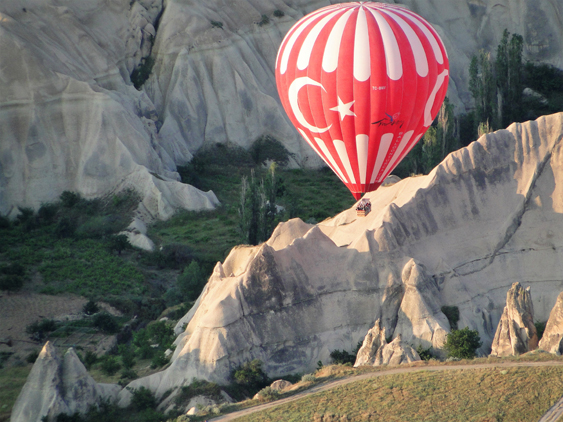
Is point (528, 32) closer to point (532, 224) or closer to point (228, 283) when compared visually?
point (532, 224)

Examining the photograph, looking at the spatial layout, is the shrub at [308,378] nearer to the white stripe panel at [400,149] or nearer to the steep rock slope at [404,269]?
the steep rock slope at [404,269]

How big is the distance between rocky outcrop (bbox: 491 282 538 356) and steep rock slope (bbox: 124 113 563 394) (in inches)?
68.6

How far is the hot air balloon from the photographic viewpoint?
3366 cm

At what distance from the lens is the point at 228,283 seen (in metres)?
31.5

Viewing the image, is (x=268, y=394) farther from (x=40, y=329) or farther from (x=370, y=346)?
(x=40, y=329)

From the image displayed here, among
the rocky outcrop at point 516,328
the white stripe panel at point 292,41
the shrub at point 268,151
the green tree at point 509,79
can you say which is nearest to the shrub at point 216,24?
the shrub at point 268,151

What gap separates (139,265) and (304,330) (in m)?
17.7

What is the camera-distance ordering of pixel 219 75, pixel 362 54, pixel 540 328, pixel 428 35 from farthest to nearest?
pixel 219 75 < pixel 428 35 < pixel 362 54 < pixel 540 328

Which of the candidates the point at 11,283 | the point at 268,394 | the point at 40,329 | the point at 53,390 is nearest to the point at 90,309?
the point at 40,329

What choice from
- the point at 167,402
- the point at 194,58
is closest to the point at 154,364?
the point at 167,402

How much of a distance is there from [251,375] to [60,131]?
93.8 feet

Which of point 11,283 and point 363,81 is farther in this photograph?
point 11,283

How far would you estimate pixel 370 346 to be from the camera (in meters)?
29.7

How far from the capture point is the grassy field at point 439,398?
25266 millimetres
